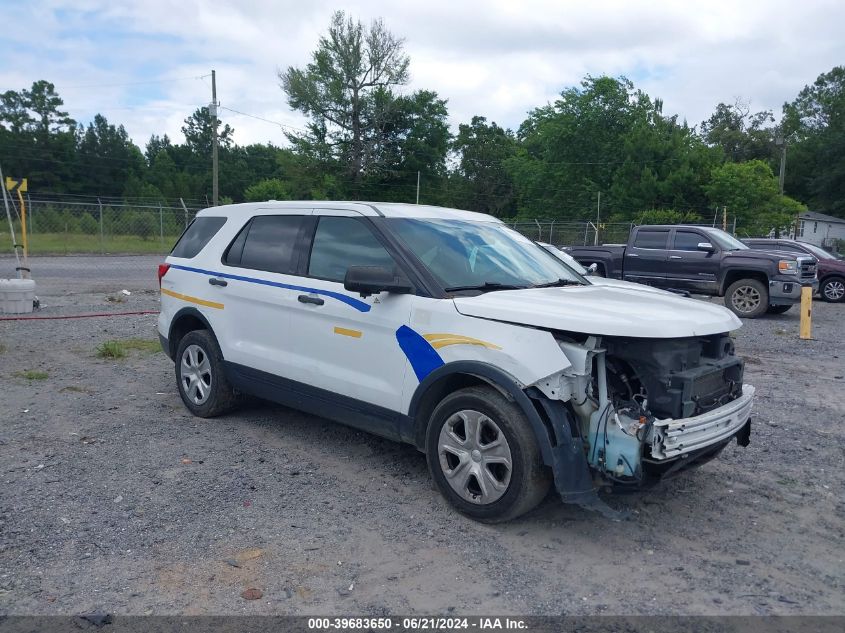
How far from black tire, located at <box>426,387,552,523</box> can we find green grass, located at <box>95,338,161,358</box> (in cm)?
564

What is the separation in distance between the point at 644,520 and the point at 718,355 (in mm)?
1078

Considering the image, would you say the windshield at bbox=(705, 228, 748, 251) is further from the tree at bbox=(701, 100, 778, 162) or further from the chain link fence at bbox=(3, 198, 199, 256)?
the tree at bbox=(701, 100, 778, 162)

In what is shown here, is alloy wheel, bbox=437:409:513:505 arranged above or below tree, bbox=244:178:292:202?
below

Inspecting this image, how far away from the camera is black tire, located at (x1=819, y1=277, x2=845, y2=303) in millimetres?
17625

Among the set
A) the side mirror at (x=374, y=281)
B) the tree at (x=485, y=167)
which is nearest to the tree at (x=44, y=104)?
the tree at (x=485, y=167)

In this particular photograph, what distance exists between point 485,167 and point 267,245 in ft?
205

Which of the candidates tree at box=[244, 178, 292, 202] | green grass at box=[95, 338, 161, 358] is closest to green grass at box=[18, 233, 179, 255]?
green grass at box=[95, 338, 161, 358]

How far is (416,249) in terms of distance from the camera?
4609 mm

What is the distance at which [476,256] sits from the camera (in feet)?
15.8

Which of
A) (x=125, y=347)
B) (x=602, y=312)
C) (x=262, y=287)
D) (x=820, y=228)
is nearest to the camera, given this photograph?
(x=602, y=312)

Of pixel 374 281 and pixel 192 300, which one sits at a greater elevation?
pixel 374 281

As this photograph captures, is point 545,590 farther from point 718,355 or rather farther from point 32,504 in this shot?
point 32,504

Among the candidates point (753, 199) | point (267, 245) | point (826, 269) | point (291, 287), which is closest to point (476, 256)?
point (291, 287)

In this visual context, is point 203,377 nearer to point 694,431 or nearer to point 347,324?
point 347,324
